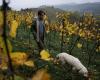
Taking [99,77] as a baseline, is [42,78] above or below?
above

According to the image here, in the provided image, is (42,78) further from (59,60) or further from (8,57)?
(59,60)

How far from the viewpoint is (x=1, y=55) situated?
0.88m

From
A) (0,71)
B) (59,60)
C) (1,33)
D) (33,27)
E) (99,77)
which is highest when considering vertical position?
(1,33)

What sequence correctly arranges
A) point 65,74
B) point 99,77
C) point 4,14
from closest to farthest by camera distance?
1. point 4,14
2. point 65,74
3. point 99,77

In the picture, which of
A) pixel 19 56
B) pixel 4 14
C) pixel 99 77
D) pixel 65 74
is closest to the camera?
pixel 4 14

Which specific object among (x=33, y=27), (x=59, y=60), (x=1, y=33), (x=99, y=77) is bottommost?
(x=99, y=77)

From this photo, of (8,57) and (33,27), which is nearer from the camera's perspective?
(8,57)

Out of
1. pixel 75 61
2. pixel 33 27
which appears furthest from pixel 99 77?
pixel 33 27

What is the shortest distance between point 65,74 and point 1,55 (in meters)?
10.1

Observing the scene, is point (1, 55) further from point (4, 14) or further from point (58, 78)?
point (58, 78)

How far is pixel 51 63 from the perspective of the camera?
41.7 feet

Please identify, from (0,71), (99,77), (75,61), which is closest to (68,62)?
(75,61)

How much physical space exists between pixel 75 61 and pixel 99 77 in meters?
1.45

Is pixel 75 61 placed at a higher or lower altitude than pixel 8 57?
lower
